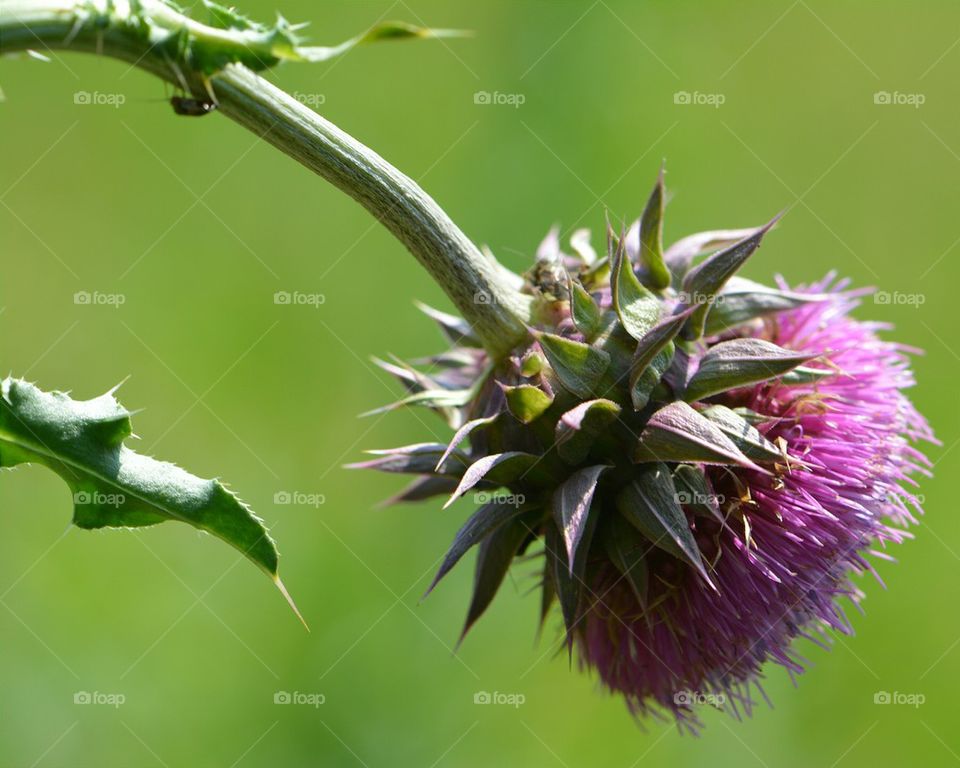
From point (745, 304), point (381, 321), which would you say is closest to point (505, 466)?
point (745, 304)

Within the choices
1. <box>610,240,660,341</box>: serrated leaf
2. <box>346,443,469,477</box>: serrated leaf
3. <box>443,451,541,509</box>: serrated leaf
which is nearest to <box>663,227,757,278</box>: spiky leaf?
<box>610,240,660,341</box>: serrated leaf

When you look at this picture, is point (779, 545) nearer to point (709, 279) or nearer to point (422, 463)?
point (709, 279)

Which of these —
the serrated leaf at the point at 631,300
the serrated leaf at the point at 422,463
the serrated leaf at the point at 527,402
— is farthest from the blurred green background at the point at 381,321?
the serrated leaf at the point at 631,300

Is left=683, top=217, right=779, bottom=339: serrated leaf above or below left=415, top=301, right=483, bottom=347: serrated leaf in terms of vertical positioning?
above

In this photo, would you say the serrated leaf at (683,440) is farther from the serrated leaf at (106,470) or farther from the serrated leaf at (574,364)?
the serrated leaf at (106,470)

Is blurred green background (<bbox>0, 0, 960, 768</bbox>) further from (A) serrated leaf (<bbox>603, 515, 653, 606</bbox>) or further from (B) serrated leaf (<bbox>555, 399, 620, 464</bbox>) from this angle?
(B) serrated leaf (<bbox>555, 399, 620, 464</bbox>)

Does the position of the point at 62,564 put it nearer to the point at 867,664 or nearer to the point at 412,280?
the point at 412,280
